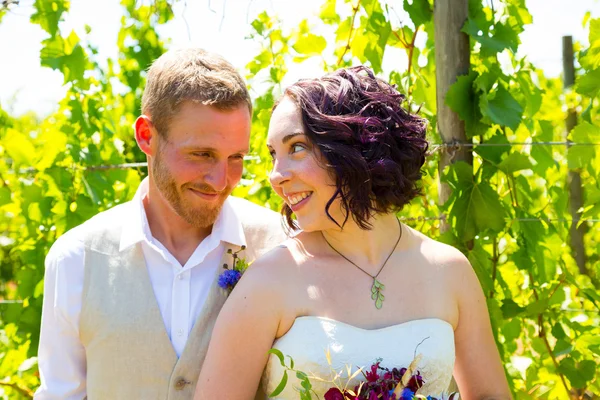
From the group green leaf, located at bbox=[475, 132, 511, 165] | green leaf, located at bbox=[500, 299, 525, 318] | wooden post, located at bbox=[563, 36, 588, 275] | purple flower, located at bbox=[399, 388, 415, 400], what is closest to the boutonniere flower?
purple flower, located at bbox=[399, 388, 415, 400]

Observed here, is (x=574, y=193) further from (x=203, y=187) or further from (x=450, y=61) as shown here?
(x=203, y=187)

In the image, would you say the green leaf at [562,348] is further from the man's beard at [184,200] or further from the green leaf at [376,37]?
the man's beard at [184,200]

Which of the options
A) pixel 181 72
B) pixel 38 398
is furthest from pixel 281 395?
pixel 181 72

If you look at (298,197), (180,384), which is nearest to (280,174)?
(298,197)

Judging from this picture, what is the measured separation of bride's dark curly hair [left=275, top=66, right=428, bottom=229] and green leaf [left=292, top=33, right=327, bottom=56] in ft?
3.21

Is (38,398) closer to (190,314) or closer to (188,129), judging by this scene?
(190,314)

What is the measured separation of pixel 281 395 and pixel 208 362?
0.22m

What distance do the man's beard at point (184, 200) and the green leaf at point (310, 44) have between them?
1094 millimetres

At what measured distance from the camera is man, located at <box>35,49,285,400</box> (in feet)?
7.48

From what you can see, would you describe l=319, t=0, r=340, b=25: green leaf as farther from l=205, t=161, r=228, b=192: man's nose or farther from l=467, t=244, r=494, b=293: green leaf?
l=205, t=161, r=228, b=192: man's nose

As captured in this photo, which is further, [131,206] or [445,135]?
Answer: [445,135]

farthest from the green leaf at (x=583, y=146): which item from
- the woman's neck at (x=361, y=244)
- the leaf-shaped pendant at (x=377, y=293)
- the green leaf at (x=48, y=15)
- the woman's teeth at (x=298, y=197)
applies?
the green leaf at (x=48, y=15)

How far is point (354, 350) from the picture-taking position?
85.4 inches

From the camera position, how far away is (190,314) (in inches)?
92.0
